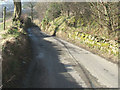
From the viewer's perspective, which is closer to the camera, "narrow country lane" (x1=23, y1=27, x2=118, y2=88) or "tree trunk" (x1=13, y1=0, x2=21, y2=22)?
"narrow country lane" (x1=23, y1=27, x2=118, y2=88)

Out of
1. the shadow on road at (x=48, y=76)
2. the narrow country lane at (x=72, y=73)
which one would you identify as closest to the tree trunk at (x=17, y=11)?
the narrow country lane at (x=72, y=73)

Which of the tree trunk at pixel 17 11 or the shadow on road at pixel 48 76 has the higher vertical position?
the tree trunk at pixel 17 11

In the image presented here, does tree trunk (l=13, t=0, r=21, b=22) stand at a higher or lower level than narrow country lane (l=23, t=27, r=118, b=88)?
higher

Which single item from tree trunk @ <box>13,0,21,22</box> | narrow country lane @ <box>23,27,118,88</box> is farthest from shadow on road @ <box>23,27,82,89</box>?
tree trunk @ <box>13,0,21,22</box>

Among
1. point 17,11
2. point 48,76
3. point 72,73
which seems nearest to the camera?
point 48,76

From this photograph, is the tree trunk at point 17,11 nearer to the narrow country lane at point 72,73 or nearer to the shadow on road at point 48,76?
the narrow country lane at point 72,73

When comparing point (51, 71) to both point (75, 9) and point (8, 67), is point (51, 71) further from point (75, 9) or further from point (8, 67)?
point (75, 9)

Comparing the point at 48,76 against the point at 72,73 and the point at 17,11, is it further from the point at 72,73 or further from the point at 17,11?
the point at 17,11

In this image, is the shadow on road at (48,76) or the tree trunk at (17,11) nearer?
the shadow on road at (48,76)

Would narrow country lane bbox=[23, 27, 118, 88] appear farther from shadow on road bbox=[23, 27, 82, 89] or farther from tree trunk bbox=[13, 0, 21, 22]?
tree trunk bbox=[13, 0, 21, 22]

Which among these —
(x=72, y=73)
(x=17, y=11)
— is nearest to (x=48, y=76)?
(x=72, y=73)

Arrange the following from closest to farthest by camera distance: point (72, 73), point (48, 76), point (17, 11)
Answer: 1. point (48, 76)
2. point (72, 73)
3. point (17, 11)

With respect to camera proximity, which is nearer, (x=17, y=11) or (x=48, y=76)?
(x=48, y=76)

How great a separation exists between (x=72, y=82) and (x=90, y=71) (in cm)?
167
